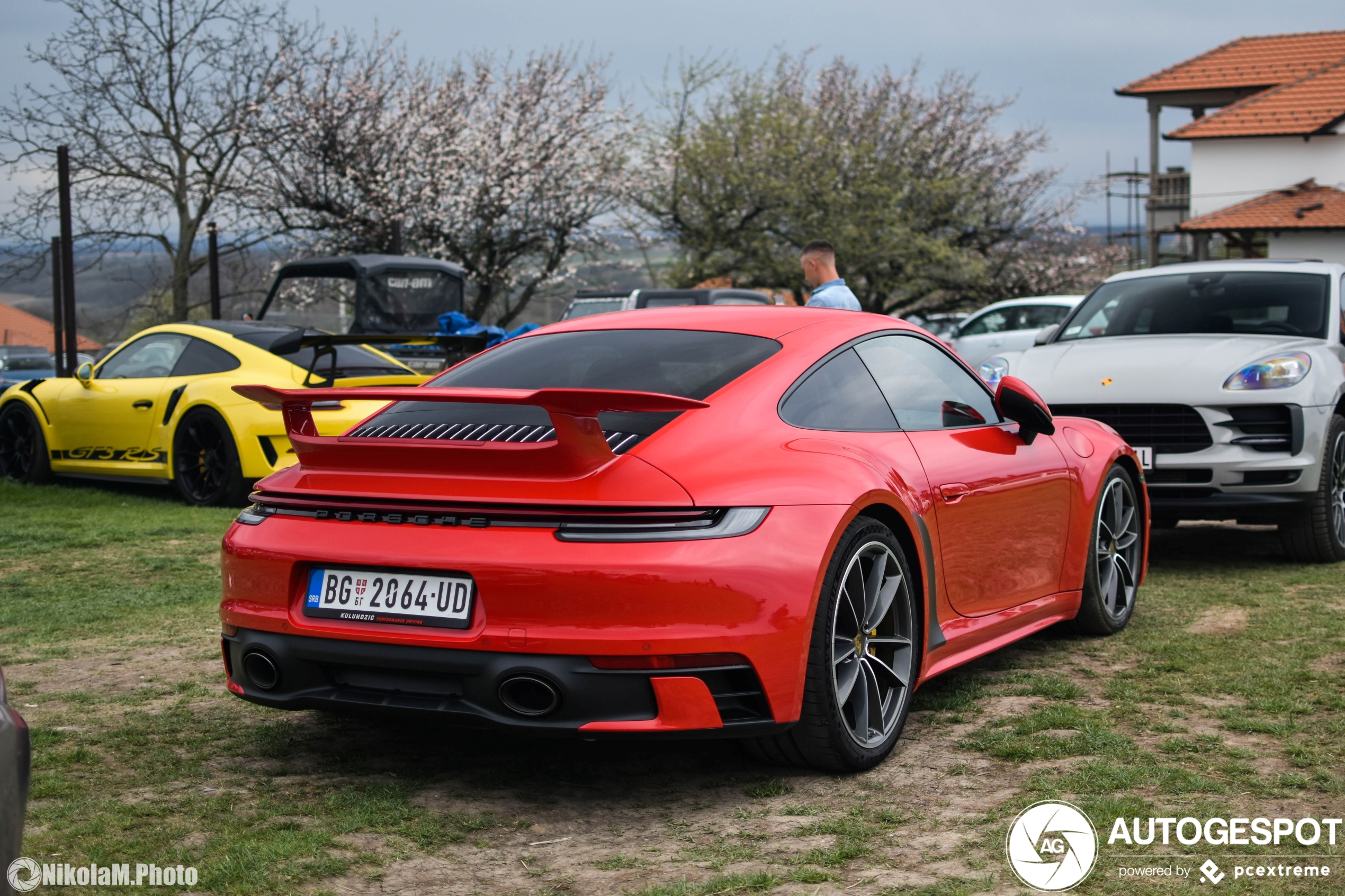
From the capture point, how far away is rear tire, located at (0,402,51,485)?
11125 millimetres

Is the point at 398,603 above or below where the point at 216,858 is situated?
above

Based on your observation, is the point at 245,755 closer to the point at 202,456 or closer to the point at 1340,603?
the point at 1340,603

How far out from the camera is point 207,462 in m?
10.0

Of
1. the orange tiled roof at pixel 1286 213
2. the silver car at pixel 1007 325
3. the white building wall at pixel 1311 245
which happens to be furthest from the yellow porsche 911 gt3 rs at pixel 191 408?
the white building wall at pixel 1311 245

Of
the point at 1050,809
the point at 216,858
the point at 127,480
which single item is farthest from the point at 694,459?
the point at 127,480

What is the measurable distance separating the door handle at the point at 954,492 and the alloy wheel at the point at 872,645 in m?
0.42

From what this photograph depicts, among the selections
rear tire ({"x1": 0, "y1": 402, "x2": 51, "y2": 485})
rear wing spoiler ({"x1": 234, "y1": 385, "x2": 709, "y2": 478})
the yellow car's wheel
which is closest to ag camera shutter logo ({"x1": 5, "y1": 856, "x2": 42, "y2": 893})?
rear wing spoiler ({"x1": 234, "y1": 385, "x2": 709, "y2": 478})

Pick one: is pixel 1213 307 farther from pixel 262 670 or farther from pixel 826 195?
pixel 826 195

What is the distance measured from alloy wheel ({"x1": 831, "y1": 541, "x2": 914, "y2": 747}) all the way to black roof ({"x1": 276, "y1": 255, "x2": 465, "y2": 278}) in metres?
15.7

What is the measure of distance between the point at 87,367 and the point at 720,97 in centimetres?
2923

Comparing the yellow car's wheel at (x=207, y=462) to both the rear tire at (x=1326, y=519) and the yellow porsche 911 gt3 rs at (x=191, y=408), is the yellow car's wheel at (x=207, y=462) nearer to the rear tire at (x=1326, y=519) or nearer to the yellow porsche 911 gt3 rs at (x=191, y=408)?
the yellow porsche 911 gt3 rs at (x=191, y=408)

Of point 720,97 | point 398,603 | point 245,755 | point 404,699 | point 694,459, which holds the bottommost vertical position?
point 245,755

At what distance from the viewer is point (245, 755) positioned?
4.02 m

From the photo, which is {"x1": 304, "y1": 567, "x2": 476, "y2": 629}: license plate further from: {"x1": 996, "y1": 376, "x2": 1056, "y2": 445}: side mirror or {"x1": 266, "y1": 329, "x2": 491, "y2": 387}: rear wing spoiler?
{"x1": 266, "y1": 329, "x2": 491, "y2": 387}: rear wing spoiler
